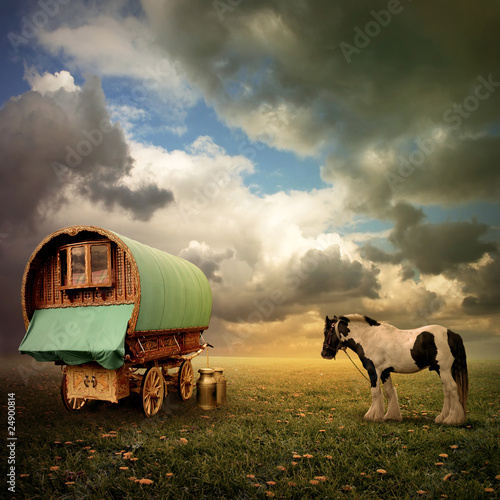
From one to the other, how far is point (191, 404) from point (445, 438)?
22.2 feet

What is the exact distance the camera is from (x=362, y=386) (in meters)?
13.8

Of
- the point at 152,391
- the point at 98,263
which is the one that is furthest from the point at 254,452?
the point at 98,263

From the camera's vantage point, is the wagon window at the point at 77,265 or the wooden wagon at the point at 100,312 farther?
the wagon window at the point at 77,265

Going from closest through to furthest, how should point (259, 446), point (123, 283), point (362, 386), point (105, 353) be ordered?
point (259, 446), point (105, 353), point (123, 283), point (362, 386)

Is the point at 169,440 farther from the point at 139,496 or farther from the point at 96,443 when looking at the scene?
the point at 139,496

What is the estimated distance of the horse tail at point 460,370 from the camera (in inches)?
315

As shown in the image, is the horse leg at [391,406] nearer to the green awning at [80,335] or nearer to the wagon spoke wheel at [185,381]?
the wagon spoke wheel at [185,381]

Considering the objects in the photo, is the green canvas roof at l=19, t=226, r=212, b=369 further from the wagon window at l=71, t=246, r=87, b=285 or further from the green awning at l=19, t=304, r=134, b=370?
the wagon window at l=71, t=246, r=87, b=285

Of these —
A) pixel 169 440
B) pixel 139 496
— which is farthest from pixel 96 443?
pixel 139 496

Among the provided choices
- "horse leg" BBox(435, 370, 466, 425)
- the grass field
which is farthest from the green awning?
"horse leg" BBox(435, 370, 466, 425)

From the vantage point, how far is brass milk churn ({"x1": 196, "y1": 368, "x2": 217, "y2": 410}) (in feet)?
33.4

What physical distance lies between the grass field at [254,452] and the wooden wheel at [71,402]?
8.7 inches

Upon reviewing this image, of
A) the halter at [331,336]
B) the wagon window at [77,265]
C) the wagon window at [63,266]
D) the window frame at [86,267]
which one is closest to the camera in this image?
the window frame at [86,267]

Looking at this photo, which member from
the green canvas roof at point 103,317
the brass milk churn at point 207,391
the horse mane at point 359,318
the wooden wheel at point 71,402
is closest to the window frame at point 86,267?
the green canvas roof at point 103,317
